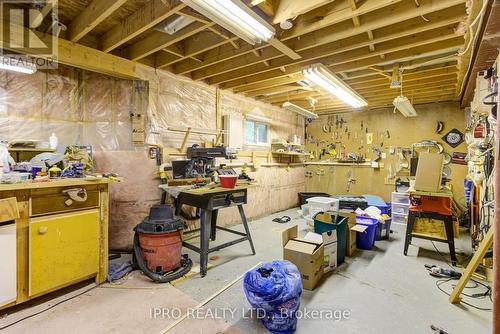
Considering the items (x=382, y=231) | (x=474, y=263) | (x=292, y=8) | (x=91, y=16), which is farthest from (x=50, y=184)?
(x=382, y=231)

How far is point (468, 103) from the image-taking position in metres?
4.63

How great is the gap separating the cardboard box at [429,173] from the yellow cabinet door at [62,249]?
12.5 ft

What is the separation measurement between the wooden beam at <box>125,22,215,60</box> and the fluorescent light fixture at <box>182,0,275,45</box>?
A: 1.29ft

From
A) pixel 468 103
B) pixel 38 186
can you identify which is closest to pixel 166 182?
pixel 38 186

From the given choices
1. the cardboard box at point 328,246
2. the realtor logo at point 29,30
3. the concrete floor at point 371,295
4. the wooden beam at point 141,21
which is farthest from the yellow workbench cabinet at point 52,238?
the cardboard box at point 328,246

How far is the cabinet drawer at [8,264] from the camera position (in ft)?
5.88

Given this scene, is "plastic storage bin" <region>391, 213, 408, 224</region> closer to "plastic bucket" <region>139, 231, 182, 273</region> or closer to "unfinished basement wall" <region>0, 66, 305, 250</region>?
"unfinished basement wall" <region>0, 66, 305, 250</region>

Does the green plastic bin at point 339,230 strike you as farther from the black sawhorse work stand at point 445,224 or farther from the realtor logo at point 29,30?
the realtor logo at point 29,30

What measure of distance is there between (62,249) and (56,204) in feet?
1.30

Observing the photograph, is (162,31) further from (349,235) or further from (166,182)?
(349,235)

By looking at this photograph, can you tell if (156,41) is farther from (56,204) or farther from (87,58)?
(56,204)

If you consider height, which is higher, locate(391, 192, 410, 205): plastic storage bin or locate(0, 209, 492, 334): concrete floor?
locate(391, 192, 410, 205): plastic storage bin

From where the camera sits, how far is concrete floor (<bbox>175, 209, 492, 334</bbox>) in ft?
6.02

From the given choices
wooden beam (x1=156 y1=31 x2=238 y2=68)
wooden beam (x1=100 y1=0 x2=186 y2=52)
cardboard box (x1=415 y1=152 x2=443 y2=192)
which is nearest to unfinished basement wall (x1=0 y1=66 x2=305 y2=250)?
wooden beam (x1=100 y1=0 x2=186 y2=52)
